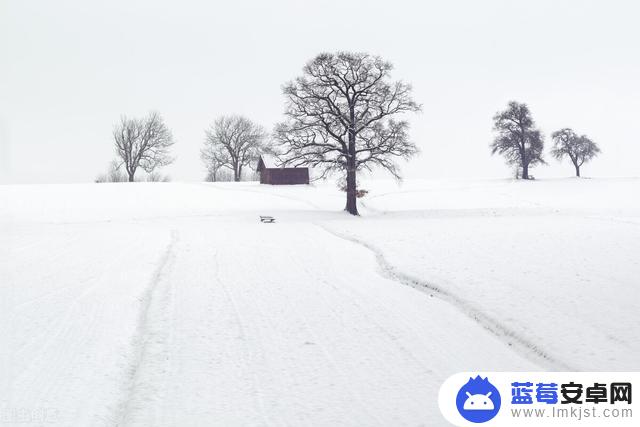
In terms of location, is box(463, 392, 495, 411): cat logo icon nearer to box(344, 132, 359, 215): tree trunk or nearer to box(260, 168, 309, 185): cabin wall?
box(344, 132, 359, 215): tree trunk

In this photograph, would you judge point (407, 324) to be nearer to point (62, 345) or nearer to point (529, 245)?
point (62, 345)

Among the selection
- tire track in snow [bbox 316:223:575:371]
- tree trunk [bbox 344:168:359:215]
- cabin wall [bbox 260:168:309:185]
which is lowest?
tire track in snow [bbox 316:223:575:371]

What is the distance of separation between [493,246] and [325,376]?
12.5 m

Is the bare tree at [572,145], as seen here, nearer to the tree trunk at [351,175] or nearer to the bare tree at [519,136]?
the bare tree at [519,136]

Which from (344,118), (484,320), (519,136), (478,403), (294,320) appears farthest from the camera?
(519,136)

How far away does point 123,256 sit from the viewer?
17078 mm

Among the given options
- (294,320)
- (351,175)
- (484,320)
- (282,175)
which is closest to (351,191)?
(351,175)

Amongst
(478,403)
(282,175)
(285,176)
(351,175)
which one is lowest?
(478,403)

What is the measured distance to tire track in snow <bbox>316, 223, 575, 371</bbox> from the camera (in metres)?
8.65

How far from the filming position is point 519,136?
62906 mm

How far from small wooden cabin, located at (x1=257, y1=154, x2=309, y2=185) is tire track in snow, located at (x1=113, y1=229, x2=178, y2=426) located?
174ft

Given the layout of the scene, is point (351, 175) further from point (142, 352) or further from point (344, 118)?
point (142, 352)

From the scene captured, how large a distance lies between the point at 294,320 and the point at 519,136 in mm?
60012

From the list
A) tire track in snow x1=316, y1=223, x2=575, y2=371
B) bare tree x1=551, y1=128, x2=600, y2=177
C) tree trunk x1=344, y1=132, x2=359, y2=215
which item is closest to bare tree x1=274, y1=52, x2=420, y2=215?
tree trunk x1=344, y1=132, x2=359, y2=215
